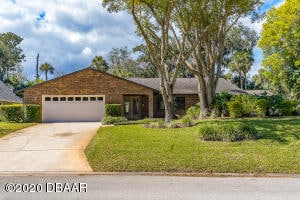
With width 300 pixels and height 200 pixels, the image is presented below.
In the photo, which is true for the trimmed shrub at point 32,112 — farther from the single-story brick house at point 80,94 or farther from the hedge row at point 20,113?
the single-story brick house at point 80,94

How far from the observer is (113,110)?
24.0 metres

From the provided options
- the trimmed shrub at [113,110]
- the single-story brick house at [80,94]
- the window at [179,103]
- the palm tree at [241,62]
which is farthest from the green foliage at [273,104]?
the palm tree at [241,62]

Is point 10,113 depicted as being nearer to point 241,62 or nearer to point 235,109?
point 235,109

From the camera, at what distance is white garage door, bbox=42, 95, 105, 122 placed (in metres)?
24.7

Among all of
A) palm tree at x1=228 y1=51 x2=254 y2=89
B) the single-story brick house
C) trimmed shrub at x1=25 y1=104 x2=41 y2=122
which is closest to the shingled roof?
the single-story brick house

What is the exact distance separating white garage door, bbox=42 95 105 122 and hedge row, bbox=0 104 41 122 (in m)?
0.92

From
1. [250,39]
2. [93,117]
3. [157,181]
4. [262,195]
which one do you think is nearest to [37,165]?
[157,181]

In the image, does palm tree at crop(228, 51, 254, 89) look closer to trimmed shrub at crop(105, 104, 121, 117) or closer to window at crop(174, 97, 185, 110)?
window at crop(174, 97, 185, 110)

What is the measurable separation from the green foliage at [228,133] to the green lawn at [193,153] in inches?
14.4

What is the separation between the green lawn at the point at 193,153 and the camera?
29.4 feet

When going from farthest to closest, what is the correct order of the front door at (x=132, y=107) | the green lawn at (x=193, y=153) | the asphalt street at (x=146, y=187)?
the front door at (x=132, y=107) < the green lawn at (x=193, y=153) < the asphalt street at (x=146, y=187)

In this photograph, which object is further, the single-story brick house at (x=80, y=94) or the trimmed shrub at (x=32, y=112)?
the single-story brick house at (x=80, y=94)

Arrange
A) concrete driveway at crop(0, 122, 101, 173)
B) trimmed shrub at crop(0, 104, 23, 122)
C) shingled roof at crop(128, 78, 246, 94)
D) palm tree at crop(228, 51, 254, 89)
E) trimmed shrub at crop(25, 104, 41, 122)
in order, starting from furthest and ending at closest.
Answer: palm tree at crop(228, 51, 254, 89) → shingled roof at crop(128, 78, 246, 94) → trimmed shrub at crop(25, 104, 41, 122) → trimmed shrub at crop(0, 104, 23, 122) → concrete driveway at crop(0, 122, 101, 173)

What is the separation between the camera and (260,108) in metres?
18.7
